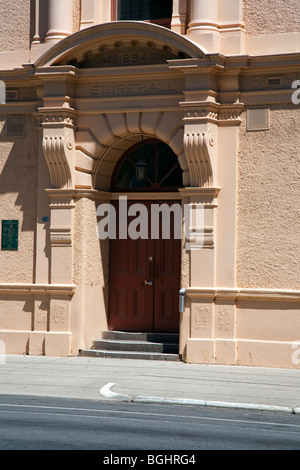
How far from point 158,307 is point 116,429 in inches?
284

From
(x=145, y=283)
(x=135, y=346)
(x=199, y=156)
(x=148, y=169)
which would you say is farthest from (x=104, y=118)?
(x=135, y=346)

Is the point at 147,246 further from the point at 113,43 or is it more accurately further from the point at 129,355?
the point at 113,43

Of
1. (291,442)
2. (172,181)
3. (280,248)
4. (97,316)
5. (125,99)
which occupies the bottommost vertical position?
(291,442)

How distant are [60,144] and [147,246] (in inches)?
99.9

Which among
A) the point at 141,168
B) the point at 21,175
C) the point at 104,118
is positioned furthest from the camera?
the point at 21,175

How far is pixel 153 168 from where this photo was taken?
1769cm

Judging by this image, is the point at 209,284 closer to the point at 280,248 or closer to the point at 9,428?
the point at 280,248

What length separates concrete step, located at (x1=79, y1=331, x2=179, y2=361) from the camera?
54.5ft

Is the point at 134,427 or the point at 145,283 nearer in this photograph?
the point at 134,427

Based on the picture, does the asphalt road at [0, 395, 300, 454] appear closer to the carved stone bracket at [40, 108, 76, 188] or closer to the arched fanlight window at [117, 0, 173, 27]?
the carved stone bracket at [40, 108, 76, 188]

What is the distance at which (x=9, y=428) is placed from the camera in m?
10.2

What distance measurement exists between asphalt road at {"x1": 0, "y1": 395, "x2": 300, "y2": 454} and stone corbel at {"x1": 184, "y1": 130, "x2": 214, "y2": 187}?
4.98 meters

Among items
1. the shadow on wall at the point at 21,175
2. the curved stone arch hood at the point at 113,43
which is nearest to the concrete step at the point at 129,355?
the shadow on wall at the point at 21,175

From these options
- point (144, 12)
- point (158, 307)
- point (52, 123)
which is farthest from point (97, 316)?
point (144, 12)
